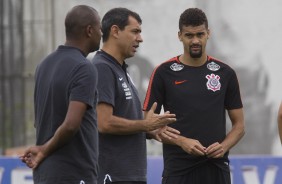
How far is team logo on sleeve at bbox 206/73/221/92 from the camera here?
703 centimetres

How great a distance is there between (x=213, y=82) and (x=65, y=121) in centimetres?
175

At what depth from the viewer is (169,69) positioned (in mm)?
7125

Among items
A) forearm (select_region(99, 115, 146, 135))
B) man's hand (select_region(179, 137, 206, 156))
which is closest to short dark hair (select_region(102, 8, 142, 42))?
forearm (select_region(99, 115, 146, 135))

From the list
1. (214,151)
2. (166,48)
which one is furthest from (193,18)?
(166,48)

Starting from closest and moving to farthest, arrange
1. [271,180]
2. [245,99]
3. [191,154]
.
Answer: [191,154] → [271,180] → [245,99]

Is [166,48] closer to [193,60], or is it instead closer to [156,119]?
[193,60]

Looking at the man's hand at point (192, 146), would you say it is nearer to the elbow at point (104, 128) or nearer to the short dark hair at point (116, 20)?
the elbow at point (104, 128)

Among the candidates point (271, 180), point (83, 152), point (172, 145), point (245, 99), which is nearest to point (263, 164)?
point (271, 180)

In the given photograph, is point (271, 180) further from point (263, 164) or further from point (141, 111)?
point (141, 111)

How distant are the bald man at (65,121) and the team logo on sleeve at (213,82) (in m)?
1.42

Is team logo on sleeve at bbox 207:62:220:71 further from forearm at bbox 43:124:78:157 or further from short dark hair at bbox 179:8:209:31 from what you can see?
forearm at bbox 43:124:78:157

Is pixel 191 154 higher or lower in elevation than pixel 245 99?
higher

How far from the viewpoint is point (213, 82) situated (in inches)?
277

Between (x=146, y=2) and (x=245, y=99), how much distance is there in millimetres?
3591
